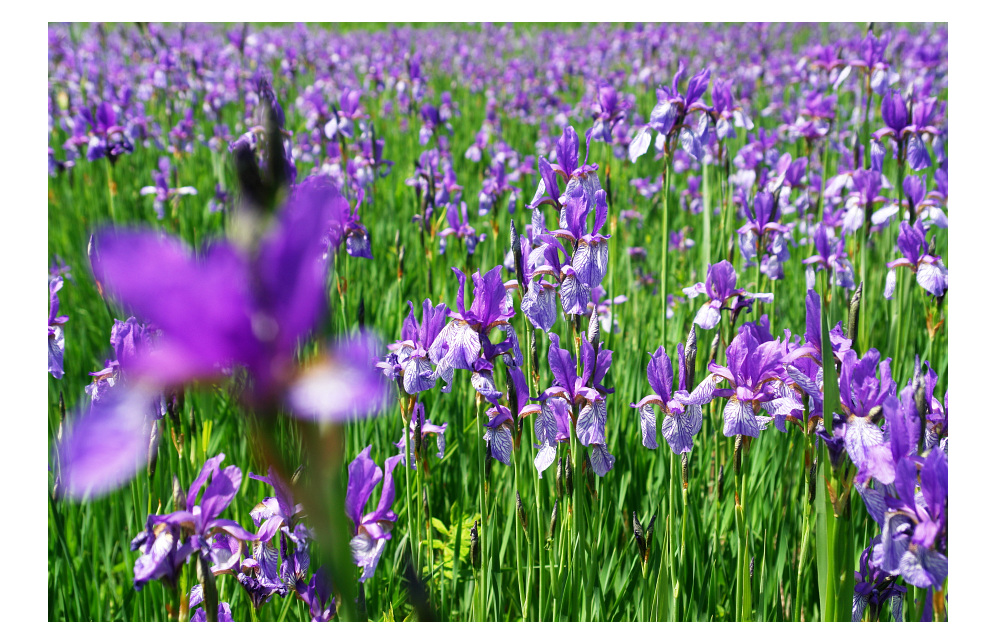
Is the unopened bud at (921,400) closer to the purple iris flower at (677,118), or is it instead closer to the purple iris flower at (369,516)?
the purple iris flower at (369,516)

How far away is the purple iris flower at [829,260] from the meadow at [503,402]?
0.02 m

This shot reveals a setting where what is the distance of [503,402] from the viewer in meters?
1.48

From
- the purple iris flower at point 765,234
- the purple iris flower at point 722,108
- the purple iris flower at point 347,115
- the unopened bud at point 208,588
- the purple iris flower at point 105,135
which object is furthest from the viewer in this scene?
the purple iris flower at point 347,115

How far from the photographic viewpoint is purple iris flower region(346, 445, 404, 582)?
120cm

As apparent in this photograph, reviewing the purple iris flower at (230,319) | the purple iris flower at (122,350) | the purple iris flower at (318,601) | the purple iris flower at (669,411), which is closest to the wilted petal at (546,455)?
the purple iris flower at (669,411)

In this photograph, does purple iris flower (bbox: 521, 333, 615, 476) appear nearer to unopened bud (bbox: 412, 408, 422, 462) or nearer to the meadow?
the meadow

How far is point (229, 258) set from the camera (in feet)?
1.04

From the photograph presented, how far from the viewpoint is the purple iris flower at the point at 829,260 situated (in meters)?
2.61

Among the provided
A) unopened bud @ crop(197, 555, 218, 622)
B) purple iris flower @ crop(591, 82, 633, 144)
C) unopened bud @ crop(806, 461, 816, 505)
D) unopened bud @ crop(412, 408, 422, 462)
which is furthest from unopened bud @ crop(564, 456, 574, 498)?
purple iris flower @ crop(591, 82, 633, 144)

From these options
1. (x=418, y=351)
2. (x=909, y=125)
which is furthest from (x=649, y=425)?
(x=909, y=125)

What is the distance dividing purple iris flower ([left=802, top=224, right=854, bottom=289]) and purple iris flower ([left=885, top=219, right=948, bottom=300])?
237 millimetres

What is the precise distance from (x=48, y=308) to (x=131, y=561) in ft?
2.46
